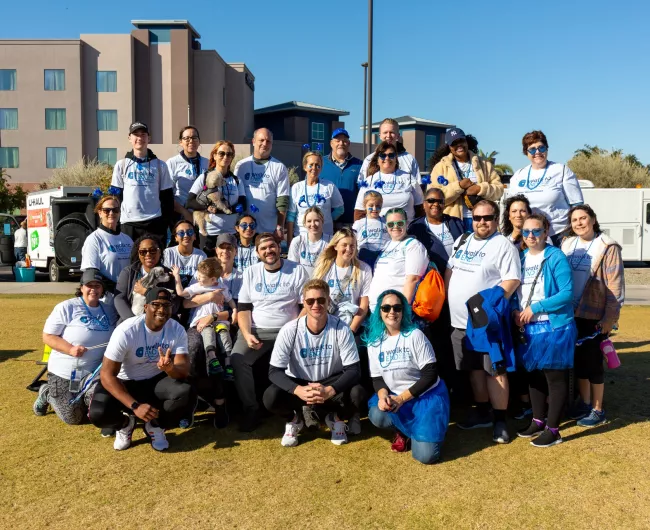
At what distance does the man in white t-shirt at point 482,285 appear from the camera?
4.74 meters

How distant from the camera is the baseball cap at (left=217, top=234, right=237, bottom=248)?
574 centimetres

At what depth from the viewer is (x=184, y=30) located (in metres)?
A: 43.4

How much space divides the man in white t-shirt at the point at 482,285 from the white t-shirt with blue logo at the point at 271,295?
1.38 metres

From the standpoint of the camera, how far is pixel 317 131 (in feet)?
178

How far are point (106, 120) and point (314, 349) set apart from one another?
43021 millimetres

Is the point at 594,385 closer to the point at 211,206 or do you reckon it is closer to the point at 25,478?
the point at 211,206

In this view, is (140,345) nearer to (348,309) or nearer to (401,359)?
(348,309)

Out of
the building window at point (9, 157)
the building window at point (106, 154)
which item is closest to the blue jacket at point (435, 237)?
the building window at point (106, 154)

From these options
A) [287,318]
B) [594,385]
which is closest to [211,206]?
[287,318]

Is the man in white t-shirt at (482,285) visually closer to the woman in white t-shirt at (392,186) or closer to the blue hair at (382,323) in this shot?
the blue hair at (382,323)

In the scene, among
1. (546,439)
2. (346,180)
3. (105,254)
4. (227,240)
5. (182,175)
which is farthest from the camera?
(346,180)

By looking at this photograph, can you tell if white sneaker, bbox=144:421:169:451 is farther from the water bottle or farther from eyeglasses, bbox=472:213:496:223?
the water bottle

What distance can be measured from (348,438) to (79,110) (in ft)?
142

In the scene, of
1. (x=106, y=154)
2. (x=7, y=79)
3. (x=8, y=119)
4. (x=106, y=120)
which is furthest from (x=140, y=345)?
(x=7, y=79)
